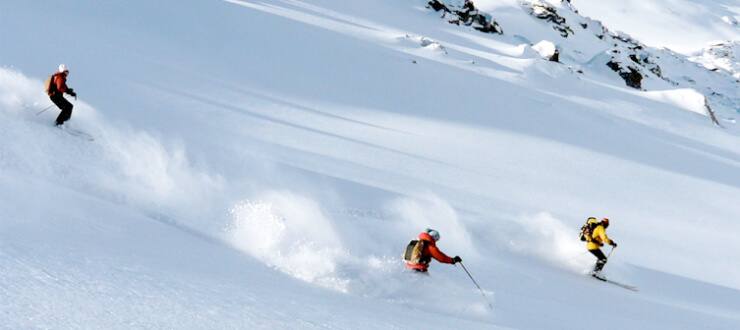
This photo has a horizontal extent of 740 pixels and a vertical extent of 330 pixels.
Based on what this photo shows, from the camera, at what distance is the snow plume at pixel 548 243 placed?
1316 cm

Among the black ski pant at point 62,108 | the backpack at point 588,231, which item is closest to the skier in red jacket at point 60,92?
the black ski pant at point 62,108

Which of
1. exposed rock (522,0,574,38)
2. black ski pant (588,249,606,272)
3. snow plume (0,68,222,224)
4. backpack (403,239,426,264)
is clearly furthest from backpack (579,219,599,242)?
exposed rock (522,0,574,38)

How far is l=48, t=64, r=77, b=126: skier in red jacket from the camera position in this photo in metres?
12.6

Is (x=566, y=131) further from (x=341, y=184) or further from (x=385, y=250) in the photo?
(x=385, y=250)

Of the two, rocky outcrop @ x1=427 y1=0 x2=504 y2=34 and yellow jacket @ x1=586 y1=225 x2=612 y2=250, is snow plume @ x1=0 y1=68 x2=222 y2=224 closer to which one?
yellow jacket @ x1=586 y1=225 x2=612 y2=250

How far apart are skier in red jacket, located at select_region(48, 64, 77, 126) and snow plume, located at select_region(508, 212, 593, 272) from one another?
9.25 meters

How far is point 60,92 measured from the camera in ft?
41.4

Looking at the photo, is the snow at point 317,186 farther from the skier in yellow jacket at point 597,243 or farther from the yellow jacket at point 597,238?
the yellow jacket at point 597,238

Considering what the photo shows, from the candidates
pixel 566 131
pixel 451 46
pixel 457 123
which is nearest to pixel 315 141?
pixel 457 123

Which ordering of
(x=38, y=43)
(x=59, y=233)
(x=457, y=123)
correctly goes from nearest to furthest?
(x=59, y=233) < (x=38, y=43) < (x=457, y=123)

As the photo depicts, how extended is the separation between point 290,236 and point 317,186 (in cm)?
289

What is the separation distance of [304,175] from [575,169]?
35.6ft

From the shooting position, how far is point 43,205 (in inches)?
326

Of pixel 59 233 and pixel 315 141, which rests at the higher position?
pixel 315 141
